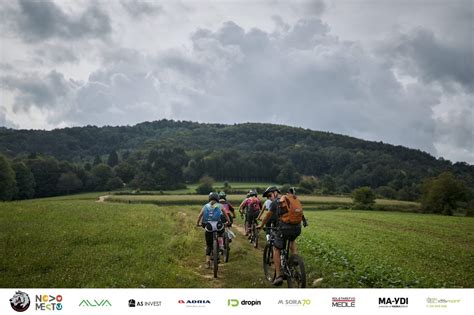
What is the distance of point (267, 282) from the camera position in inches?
455

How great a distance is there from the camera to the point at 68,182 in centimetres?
3806

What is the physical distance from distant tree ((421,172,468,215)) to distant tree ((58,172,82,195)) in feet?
113

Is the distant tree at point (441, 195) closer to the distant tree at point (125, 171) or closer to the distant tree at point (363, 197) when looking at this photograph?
the distant tree at point (363, 197)

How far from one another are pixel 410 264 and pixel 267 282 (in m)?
6.82

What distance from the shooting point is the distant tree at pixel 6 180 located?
82.4 ft

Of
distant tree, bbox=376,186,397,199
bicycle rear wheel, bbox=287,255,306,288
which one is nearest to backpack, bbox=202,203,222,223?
bicycle rear wheel, bbox=287,255,306,288

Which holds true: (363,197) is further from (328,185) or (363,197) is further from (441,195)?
(441,195)

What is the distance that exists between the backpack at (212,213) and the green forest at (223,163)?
1066cm
